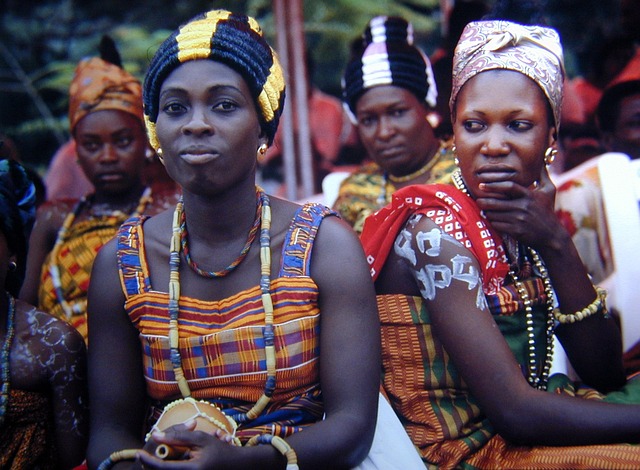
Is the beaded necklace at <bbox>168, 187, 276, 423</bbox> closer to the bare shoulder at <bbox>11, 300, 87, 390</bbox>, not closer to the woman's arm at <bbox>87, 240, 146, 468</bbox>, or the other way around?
the woman's arm at <bbox>87, 240, 146, 468</bbox>

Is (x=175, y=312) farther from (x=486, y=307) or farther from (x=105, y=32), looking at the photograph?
(x=105, y=32)

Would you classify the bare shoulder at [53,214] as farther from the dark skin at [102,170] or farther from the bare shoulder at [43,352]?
the bare shoulder at [43,352]

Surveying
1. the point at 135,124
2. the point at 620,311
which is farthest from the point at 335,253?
the point at 135,124

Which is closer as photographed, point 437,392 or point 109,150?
point 437,392

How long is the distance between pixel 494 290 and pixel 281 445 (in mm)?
859

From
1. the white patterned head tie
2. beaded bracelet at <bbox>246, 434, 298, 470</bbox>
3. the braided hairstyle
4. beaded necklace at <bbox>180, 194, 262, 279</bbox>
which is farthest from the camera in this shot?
the braided hairstyle

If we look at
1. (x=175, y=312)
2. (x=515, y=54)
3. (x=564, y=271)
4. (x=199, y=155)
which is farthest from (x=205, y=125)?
(x=564, y=271)

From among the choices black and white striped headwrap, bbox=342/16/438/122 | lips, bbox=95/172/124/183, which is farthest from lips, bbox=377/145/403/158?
lips, bbox=95/172/124/183

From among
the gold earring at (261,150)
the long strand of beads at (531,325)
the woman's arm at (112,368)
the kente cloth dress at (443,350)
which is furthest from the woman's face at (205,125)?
the long strand of beads at (531,325)

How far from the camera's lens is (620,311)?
3125mm

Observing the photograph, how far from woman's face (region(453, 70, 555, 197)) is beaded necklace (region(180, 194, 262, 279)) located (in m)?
0.73

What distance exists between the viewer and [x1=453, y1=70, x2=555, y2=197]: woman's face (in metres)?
2.31

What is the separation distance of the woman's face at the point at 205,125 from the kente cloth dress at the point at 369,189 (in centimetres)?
162

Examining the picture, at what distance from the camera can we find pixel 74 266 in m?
3.65
